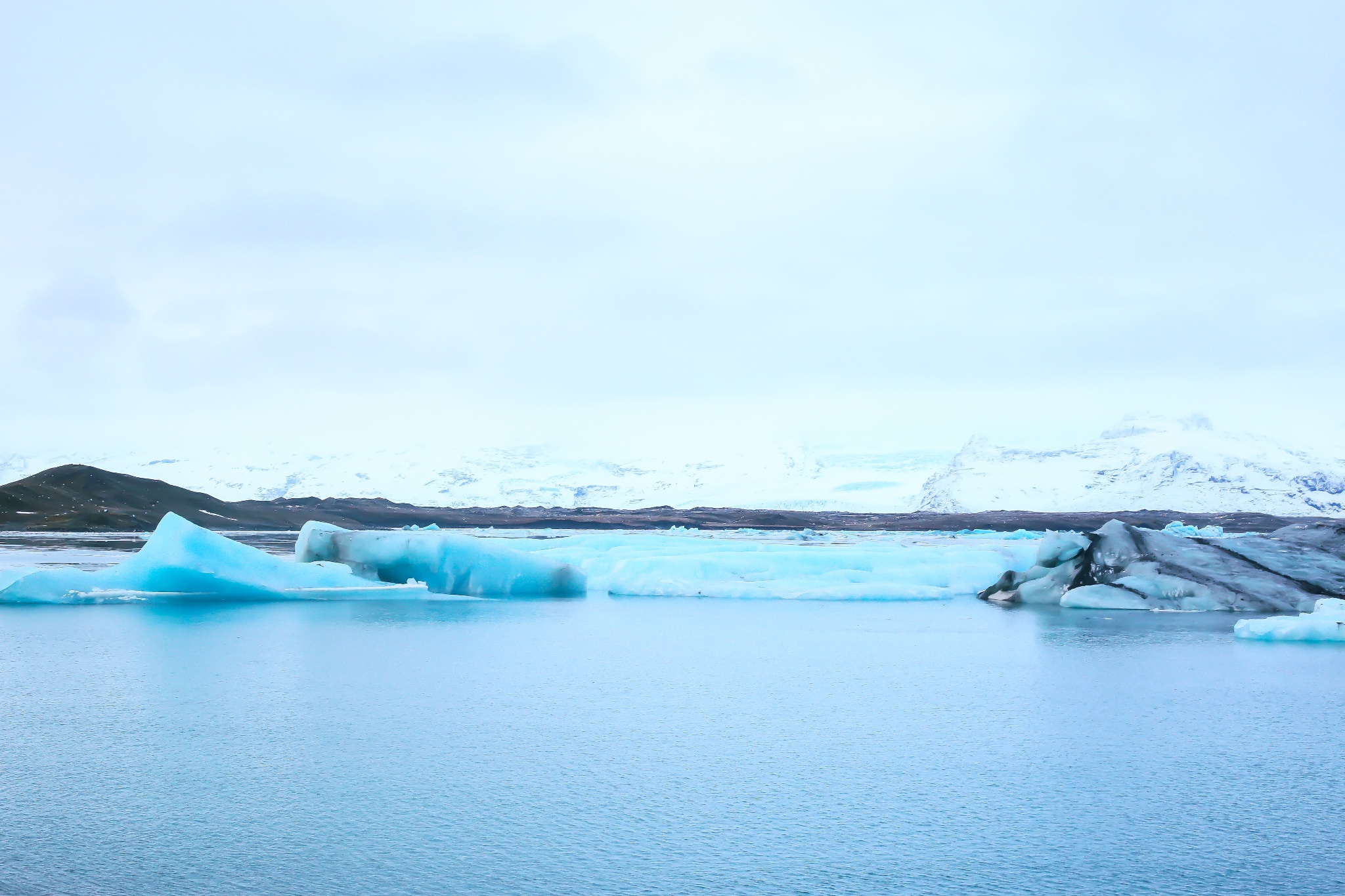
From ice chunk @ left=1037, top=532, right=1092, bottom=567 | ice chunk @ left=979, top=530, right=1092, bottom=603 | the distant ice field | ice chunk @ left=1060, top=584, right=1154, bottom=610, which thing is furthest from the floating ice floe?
ice chunk @ left=1060, top=584, right=1154, bottom=610

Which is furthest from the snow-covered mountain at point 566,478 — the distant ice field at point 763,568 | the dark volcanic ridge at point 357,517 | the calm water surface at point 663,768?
the calm water surface at point 663,768

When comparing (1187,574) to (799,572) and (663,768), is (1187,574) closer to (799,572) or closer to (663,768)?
(799,572)

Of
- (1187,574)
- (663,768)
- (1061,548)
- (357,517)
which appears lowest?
(663,768)

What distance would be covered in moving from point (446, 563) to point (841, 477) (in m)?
82.7

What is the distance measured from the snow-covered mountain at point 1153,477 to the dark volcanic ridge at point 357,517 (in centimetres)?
279

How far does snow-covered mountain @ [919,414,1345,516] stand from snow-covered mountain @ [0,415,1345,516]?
10cm

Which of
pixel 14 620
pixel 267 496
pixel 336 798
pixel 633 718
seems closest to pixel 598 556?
pixel 14 620

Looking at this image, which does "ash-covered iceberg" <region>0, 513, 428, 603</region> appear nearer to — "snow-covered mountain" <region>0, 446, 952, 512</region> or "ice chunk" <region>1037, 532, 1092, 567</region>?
"ice chunk" <region>1037, 532, 1092, 567</region>

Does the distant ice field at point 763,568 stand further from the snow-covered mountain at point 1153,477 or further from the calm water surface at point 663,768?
the snow-covered mountain at point 1153,477

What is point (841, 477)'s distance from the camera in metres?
94.6

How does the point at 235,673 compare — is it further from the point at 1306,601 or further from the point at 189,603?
the point at 1306,601

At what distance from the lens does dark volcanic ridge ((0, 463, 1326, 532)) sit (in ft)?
128

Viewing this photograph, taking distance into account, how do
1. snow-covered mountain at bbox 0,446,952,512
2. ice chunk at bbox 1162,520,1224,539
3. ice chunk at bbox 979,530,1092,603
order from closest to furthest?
ice chunk at bbox 979,530,1092,603
ice chunk at bbox 1162,520,1224,539
snow-covered mountain at bbox 0,446,952,512

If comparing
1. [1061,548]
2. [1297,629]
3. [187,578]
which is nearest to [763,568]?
[1061,548]
